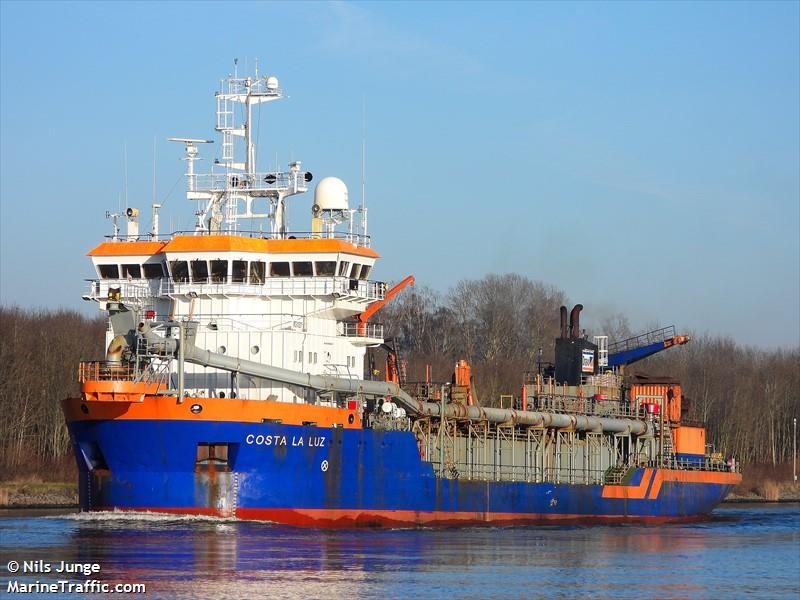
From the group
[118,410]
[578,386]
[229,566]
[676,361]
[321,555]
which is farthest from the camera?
[676,361]

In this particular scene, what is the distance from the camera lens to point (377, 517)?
5088 centimetres

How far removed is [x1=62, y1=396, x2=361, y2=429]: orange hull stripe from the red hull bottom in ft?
9.77

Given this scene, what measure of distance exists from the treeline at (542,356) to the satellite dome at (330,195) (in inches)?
1810

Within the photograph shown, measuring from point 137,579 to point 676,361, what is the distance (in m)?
91.6

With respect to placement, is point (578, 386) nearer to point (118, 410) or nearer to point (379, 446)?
point (379, 446)

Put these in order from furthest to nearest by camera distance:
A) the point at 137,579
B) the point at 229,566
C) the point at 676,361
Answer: the point at 676,361 < the point at 229,566 < the point at 137,579

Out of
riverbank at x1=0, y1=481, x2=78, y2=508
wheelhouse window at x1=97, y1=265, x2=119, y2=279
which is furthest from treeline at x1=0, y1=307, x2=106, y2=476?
wheelhouse window at x1=97, y1=265, x2=119, y2=279

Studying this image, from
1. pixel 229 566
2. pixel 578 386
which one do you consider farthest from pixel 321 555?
A: pixel 578 386

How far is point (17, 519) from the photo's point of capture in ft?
173

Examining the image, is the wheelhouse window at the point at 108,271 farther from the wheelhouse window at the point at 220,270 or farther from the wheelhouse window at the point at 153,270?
the wheelhouse window at the point at 220,270

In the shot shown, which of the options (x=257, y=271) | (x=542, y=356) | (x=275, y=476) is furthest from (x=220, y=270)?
(x=542, y=356)

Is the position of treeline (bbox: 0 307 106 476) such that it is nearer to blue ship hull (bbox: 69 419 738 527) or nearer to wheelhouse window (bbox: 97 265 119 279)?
wheelhouse window (bbox: 97 265 119 279)

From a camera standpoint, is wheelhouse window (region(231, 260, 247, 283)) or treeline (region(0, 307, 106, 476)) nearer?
wheelhouse window (region(231, 260, 247, 283))

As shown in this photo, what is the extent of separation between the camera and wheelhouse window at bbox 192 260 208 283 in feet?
170
